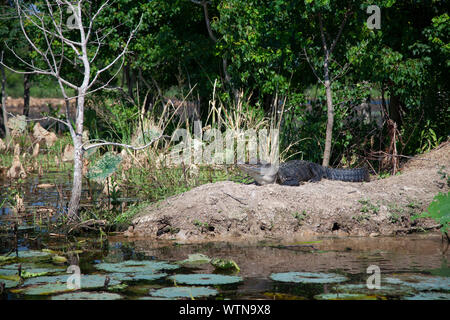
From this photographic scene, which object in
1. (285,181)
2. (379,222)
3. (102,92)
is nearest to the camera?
(379,222)

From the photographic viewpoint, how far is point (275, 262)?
17.4 feet

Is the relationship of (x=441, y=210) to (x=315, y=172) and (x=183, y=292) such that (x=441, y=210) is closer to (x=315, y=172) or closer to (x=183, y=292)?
(x=315, y=172)

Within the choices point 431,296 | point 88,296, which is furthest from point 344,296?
point 88,296

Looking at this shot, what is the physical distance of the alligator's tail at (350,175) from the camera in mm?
8453

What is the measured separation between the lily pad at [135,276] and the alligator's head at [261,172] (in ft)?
11.1

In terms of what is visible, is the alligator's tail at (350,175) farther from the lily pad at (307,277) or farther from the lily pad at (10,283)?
the lily pad at (10,283)

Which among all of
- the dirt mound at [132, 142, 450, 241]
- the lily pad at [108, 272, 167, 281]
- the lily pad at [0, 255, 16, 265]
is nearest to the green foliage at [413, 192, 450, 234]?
the dirt mound at [132, 142, 450, 241]

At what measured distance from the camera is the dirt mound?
655 centimetres

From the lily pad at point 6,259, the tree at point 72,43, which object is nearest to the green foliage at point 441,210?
the tree at point 72,43

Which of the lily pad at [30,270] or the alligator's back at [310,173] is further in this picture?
the alligator's back at [310,173]

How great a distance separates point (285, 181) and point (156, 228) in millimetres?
2320
